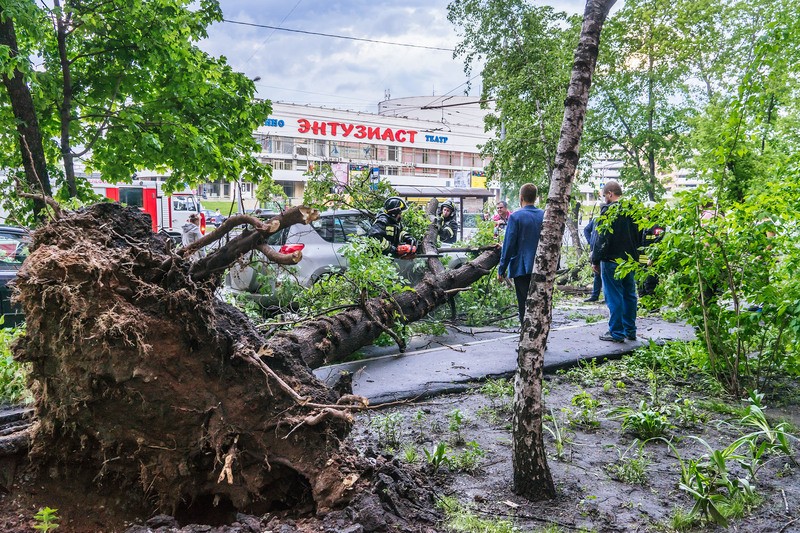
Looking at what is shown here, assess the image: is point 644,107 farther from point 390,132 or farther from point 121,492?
point 390,132

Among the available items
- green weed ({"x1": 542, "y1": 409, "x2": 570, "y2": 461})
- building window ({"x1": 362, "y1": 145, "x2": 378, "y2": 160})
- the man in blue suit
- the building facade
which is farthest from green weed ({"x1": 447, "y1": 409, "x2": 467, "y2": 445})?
the building facade

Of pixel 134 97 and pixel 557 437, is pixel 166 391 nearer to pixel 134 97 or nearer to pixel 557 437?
pixel 557 437

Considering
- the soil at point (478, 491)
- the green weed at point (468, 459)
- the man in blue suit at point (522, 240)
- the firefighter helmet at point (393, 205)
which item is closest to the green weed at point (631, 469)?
the soil at point (478, 491)

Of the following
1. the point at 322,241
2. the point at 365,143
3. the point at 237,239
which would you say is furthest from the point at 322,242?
the point at 365,143

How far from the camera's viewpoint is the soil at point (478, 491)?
10.1 ft

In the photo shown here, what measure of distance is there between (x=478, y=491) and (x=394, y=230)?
603cm

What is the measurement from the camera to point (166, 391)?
3.12 m

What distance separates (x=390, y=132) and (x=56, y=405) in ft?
142

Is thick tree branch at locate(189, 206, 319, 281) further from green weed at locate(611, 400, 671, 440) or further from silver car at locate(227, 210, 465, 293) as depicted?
silver car at locate(227, 210, 465, 293)

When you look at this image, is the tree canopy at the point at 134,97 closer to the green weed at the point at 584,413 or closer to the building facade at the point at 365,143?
the green weed at the point at 584,413

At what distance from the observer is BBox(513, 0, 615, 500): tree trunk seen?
3533 mm

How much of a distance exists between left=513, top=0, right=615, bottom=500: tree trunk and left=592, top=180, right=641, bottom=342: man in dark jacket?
415 centimetres

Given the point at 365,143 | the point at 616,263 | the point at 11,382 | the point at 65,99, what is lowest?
the point at 11,382

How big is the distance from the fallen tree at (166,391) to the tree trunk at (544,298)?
735 millimetres
